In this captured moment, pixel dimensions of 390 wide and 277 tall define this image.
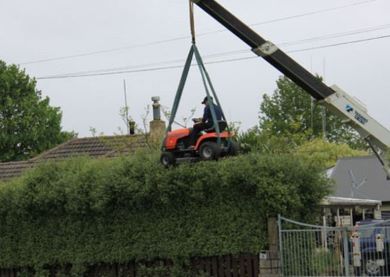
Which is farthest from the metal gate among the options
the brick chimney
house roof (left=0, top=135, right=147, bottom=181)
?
the brick chimney

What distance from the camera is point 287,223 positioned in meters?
14.9

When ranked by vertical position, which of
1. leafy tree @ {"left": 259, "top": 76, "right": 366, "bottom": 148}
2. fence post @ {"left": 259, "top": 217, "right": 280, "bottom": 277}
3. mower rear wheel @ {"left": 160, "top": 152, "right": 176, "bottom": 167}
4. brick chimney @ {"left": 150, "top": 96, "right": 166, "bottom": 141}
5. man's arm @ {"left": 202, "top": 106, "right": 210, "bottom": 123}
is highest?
leafy tree @ {"left": 259, "top": 76, "right": 366, "bottom": 148}

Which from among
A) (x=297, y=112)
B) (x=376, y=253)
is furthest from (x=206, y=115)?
(x=297, y=112)

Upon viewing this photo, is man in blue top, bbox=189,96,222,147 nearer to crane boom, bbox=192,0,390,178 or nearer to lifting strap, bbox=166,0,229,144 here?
lifting strap, bbox=166,0,229,144

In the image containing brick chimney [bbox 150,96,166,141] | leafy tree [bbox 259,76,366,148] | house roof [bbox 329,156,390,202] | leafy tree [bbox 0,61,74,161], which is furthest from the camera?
leafy tree [bbox 259,76,366,148]

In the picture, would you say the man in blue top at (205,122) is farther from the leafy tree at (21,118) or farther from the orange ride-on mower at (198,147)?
the leafy tree at (21,118)

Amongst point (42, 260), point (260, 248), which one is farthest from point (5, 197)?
point (260, 248)

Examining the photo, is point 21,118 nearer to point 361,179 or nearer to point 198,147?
point 361,179

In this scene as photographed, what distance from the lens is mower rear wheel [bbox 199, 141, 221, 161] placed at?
1460 centimetres

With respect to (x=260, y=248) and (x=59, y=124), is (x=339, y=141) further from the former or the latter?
(x=260, y=248)

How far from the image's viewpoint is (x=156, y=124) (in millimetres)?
25266

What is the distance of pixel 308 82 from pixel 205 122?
8.03ft

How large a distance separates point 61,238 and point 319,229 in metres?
6.57

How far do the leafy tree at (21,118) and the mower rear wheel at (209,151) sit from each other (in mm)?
24416
